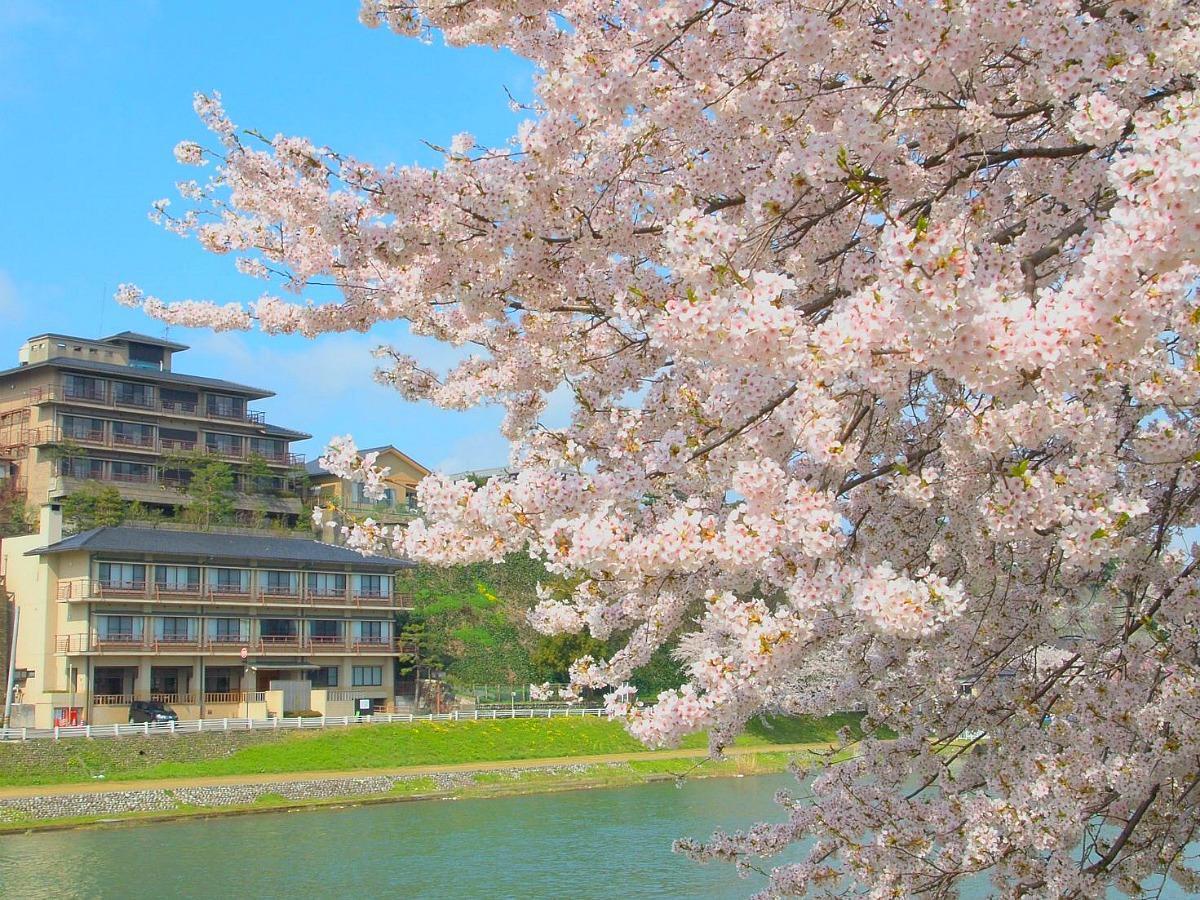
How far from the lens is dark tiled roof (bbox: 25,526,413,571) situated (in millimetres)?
35750

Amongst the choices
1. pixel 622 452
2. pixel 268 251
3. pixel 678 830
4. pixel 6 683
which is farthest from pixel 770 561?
pixel 6 683

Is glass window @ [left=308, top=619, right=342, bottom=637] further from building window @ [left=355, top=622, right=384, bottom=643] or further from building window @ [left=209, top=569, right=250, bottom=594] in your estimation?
building window @ [left=209, top=569, right=250, bottom=594]

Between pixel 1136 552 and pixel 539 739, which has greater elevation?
pixel 1136 552

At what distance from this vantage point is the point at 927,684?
5.92 m

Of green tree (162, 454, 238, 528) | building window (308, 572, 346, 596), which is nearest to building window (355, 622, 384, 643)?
building window (308, 572, 346, 596)

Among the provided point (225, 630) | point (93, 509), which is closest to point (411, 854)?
point (225, 630)

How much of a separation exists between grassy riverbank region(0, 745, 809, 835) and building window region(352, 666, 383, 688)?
9817mm

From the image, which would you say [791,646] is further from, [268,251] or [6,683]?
[6,683]

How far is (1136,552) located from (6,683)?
123 ft

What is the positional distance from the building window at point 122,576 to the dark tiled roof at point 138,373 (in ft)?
54.3

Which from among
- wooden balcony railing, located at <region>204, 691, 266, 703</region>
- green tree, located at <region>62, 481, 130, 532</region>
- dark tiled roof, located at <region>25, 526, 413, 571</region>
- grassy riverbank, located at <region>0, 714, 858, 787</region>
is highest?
green tree, located at <region>62, 481, 130, 532</region>

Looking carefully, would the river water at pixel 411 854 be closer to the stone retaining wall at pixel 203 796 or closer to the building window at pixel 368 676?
the stone retaining wall at pixel 203 796

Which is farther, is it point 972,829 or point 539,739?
point 539,739

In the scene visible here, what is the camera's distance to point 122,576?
35906 millimetres
